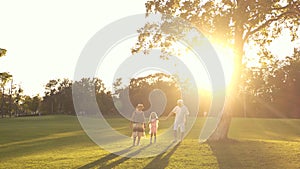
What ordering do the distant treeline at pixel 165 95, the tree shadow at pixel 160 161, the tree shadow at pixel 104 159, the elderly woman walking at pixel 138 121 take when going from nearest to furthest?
1. the tree shadow at pixel 160 161
2. the tree shadow at pixel 104 159
3. the elderly woman walking at pixel 138 121
4. the distant treeline at pixel 165 95

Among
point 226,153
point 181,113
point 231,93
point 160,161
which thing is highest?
point 231,93

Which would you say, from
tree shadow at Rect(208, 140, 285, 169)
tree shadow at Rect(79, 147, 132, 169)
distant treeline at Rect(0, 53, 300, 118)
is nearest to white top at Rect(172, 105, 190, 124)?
tree shadow at Rect(208, 140, 285, 169)

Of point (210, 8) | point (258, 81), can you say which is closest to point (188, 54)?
point (210, 8)

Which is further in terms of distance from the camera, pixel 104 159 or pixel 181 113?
pixel 181 113

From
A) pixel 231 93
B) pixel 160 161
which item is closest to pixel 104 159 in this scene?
pixel 160 161

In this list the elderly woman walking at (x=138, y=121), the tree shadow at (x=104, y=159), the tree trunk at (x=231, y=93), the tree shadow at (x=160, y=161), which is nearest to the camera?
the tree shadow at (x=160, y=161)

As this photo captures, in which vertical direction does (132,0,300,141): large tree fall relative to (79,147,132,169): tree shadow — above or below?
above

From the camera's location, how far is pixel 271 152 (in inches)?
763

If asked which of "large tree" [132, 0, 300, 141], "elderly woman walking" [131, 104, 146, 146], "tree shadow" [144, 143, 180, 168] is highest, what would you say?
"large tree" [132, 0, 300, 141]

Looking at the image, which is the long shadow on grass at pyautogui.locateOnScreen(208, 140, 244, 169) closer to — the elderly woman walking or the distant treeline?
the elderly woman walking

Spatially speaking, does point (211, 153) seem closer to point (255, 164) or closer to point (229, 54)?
point (255, 164)

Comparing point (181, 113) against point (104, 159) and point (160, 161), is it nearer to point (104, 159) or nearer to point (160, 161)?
point (160, 161)

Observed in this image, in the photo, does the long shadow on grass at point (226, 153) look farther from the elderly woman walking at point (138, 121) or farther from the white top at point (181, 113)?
the elderly woman walking at point (138, 121)

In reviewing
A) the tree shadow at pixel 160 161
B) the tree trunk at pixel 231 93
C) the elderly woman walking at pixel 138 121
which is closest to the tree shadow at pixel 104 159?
the tree shadow at pixel 160 161
